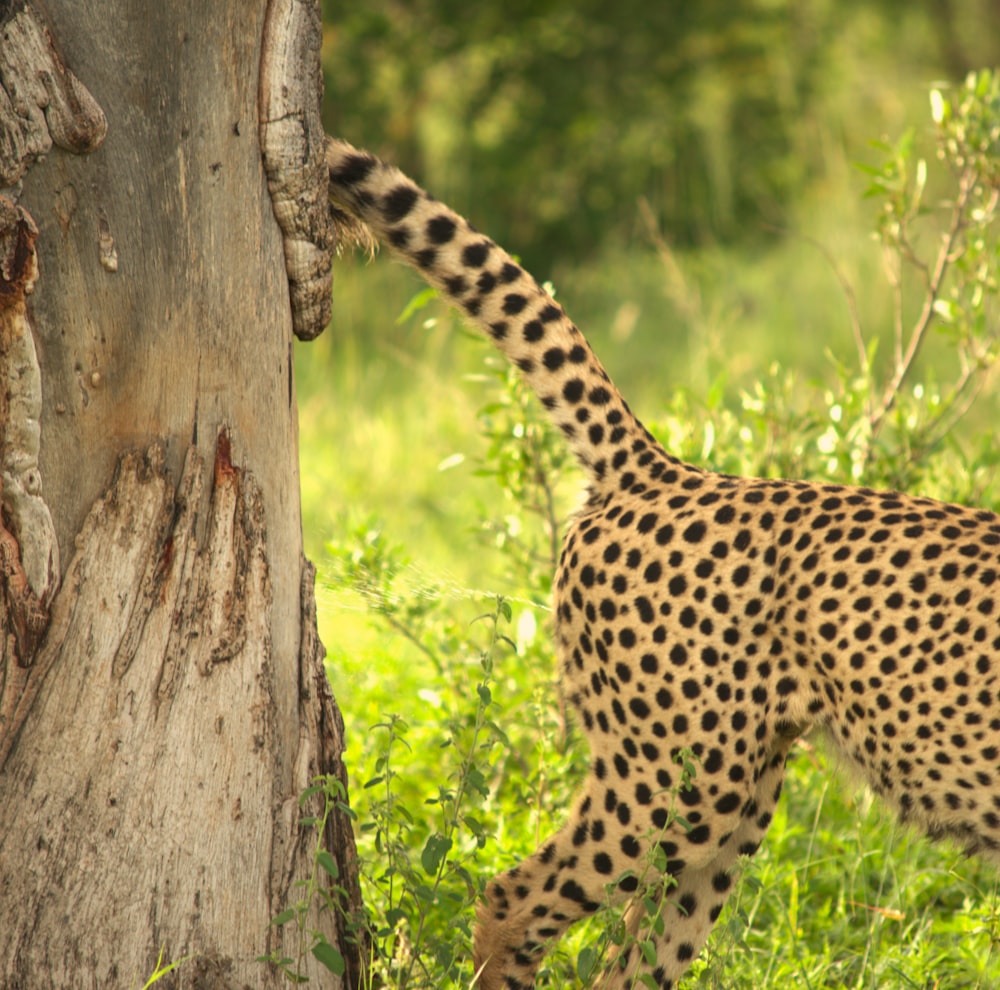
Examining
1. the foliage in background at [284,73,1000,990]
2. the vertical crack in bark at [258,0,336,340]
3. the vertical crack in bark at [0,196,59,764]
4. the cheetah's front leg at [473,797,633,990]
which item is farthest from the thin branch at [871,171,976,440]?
the vertical crack in bark at [0,196,59,764]

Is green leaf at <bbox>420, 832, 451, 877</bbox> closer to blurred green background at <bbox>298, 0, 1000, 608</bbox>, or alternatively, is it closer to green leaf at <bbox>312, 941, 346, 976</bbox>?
green leaf at <bbox>312, 941, 346, 976</bbox>

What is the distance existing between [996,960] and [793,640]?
0.99 m

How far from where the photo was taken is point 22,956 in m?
2.23

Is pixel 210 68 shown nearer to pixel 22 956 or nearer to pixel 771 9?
pixel 22 956

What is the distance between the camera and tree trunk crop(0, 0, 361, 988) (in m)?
2.16

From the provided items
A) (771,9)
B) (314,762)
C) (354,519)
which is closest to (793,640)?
(314,762)

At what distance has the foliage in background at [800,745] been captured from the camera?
313 centimetres

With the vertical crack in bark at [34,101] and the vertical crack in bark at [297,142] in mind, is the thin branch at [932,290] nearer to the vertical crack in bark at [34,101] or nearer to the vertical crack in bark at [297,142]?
the vertical crack in bark at [297,142]

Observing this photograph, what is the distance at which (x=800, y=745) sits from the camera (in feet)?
12.5

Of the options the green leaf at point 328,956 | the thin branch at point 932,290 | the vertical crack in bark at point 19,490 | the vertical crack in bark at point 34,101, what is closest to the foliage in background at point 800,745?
the thin branch at point 932,290

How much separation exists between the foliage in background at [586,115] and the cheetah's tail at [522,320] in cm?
656

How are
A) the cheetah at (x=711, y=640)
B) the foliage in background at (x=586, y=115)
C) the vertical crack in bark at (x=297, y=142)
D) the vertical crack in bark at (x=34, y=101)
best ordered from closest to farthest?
the vertical crack in bark at (x=34, y=101) < the vertical crack in bark at (x=297, y=142) < the cheetah at (x=711, y=640) < the foliage in background at (x=586, y=115)

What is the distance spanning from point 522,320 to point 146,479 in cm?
98

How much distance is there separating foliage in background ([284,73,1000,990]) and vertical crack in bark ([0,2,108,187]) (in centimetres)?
144
